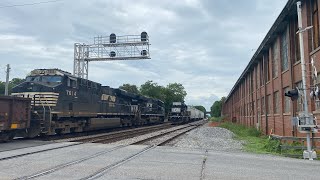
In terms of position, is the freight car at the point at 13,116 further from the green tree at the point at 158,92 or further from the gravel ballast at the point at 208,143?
the green tree at the point at 158,92

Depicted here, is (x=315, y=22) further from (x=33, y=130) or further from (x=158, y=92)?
(x=158, y=92)

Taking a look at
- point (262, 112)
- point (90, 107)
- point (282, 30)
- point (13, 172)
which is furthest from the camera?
point (262, 112)

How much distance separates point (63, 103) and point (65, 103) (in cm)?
28

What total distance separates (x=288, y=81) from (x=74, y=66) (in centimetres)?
2324

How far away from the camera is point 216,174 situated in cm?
889

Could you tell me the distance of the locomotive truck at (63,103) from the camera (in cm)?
1873

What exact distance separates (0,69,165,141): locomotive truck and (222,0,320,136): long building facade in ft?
42.0

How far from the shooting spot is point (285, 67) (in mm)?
21844

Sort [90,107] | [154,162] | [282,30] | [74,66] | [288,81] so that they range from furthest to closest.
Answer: [74,66] → [90,107] → [282,30] → [288,81] → [154,162]

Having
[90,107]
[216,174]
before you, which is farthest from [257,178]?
[90,107]

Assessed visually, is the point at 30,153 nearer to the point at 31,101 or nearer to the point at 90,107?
the point at 31,101

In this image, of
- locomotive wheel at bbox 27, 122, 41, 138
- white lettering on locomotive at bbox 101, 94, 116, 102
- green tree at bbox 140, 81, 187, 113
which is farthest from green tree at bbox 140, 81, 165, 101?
locomotive wheel at bbox 27, 122, 41, 138

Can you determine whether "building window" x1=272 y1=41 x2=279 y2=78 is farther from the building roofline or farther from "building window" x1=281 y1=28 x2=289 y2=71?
"building window" x1=281 y1=28 x2=289 y2=71

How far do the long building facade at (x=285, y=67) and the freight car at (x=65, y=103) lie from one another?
42.0ft
